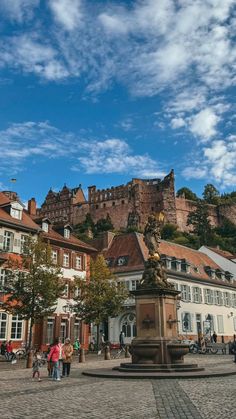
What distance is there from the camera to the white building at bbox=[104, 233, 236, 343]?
143ft

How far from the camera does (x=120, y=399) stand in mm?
10398

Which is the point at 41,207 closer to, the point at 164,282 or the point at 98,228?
the point at 98,228

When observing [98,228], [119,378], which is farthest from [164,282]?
[98,228]

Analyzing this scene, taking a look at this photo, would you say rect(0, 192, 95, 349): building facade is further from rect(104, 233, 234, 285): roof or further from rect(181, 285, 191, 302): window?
rect(181, 285, 191, 302): window

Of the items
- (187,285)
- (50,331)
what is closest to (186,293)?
(187,285)

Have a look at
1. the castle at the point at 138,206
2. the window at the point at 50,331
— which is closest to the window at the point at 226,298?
the window at the point at 50,331

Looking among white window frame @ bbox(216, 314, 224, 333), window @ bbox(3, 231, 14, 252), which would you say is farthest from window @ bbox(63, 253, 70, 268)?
white window frame @ bbox(216, 314, 224, 333)

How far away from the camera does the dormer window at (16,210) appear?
114 feet

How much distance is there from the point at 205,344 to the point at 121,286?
26.6ft

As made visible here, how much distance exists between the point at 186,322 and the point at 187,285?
4.01m

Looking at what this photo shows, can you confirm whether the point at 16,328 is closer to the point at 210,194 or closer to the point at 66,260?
the point at 66,260

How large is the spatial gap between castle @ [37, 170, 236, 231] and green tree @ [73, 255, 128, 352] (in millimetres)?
77451

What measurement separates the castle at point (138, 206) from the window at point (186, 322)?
69.2 meters

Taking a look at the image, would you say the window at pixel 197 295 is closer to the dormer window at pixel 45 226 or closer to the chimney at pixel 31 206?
the dormer window at pixel 45 226
